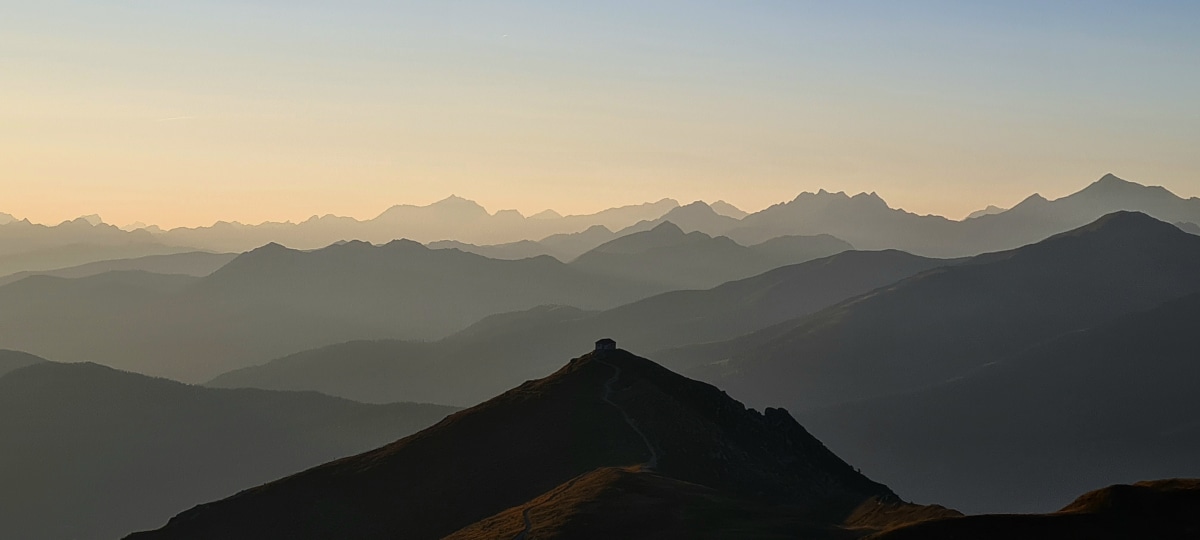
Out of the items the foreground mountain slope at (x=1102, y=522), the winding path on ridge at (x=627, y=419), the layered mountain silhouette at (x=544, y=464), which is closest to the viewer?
the foreground mountain slope at (x=1102, y=522)

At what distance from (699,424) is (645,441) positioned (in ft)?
24.7

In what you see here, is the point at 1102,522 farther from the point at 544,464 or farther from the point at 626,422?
the point at 626,422

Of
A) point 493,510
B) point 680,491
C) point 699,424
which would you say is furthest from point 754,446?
point 680,491

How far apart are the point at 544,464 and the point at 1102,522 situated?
68119 millimetres

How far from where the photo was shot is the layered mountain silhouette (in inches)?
4882

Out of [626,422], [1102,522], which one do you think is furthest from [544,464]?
[1102,522]

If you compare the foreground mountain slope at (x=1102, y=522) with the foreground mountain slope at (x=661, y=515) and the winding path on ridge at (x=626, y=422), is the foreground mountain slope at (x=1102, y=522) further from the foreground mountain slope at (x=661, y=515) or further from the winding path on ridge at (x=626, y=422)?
the winding path on ridge at (x=626, y=422)

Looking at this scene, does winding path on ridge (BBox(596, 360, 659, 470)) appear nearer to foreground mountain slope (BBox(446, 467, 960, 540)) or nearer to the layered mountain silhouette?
the layered mountain silhouette

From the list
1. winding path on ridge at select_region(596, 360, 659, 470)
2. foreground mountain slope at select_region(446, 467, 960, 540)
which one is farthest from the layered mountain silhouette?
foreground mountain slope at select_region(446, 467, 960, 540)

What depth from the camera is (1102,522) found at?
71938 millimetres

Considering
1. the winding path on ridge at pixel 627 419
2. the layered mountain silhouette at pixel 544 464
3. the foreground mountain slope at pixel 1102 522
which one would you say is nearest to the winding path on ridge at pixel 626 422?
the winding path on ridge at pixel 627 419

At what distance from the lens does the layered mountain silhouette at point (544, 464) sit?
124000 millimetres

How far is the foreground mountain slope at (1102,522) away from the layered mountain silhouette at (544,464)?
3524cm

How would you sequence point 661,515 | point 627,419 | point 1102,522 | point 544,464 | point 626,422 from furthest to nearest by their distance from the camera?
point 627,419 < point 626,422 < point 544,464 < point 661,515 < point 1102,522
